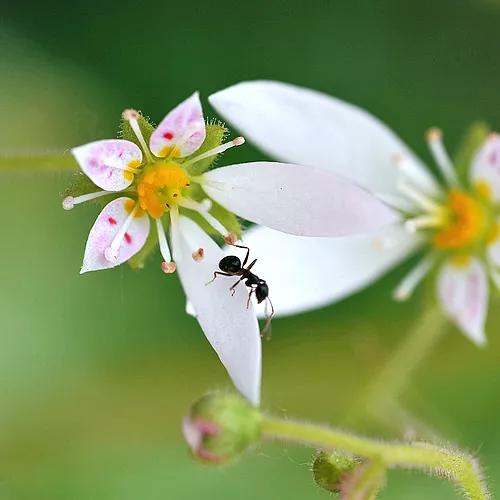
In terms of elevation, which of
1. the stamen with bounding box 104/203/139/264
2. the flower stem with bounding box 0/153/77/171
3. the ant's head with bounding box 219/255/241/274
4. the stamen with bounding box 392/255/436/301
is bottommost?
the stamen with bounding box 392/255/436/301

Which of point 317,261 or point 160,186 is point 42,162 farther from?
point 317,261

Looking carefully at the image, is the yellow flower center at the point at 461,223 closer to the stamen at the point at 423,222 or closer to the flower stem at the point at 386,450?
the stamen at the point at 423,222

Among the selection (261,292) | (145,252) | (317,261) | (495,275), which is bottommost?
(495,275)

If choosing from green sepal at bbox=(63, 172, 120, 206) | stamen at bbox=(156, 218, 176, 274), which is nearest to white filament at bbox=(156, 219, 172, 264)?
stamen at bbox=(156, 218, 176, 274)

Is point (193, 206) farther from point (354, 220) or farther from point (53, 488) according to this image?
point (53, 488)

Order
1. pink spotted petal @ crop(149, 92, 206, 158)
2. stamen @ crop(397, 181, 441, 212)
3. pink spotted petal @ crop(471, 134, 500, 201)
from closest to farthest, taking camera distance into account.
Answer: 1. pink spotted petal @ crop(149, 92, 206, 158)
2. pink spotted petal @ crop(471, 134, 500, 201)
3. stamen @ crop(397, 181, 441, 212)

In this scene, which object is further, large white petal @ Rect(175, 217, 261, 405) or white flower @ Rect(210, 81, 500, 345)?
white flower @ Rect(210, 81, 500, 345)

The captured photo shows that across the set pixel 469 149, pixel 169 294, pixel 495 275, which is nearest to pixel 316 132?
pixel 469 149

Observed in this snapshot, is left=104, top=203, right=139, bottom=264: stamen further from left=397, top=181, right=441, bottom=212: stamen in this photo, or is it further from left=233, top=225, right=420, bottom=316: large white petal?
left=397, top=181, right=441, bottom=212: stamen
